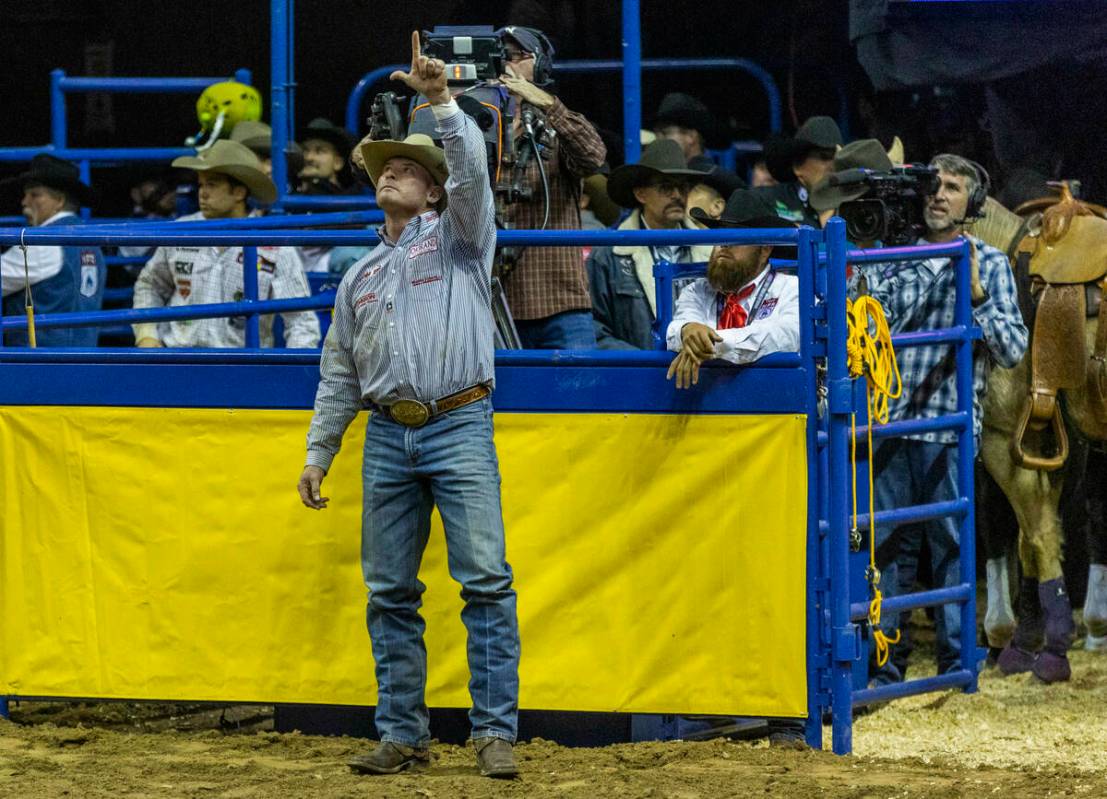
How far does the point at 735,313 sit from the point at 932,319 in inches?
49.5

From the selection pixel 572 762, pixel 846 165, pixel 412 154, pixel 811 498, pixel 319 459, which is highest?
pixel 846 165

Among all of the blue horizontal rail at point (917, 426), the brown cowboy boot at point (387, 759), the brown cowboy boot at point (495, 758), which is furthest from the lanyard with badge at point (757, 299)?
the brown cowboy boot at point (387, 759)

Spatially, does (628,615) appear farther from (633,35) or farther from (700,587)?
(633,35)

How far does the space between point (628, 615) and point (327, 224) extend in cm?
275

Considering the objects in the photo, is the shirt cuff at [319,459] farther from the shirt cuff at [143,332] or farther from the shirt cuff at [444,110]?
the shirt cuff at [143,332]

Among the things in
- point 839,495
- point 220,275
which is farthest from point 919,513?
point 220,275

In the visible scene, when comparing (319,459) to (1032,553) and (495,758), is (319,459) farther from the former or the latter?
(1032,553)

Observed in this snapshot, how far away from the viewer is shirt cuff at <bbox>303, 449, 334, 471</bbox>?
598 cm

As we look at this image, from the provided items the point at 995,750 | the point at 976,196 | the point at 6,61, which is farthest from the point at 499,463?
the point at 6,61

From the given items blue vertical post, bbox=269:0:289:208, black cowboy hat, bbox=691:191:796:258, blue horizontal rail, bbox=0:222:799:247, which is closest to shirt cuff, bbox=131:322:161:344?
blue vertical post, bbox=269:0:289:208

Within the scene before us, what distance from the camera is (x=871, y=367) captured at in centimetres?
650

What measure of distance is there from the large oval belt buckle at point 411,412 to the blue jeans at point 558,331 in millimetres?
1394

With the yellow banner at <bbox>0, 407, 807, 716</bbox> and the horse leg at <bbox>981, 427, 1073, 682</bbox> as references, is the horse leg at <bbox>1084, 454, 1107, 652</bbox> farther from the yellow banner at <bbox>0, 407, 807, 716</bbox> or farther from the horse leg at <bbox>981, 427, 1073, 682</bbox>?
the yellow banner at <bbox>0, 407, 807, 716</bbox>

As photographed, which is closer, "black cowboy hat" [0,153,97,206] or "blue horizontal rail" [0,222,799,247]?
"blue horizontal rail" [0,222,799,247]
